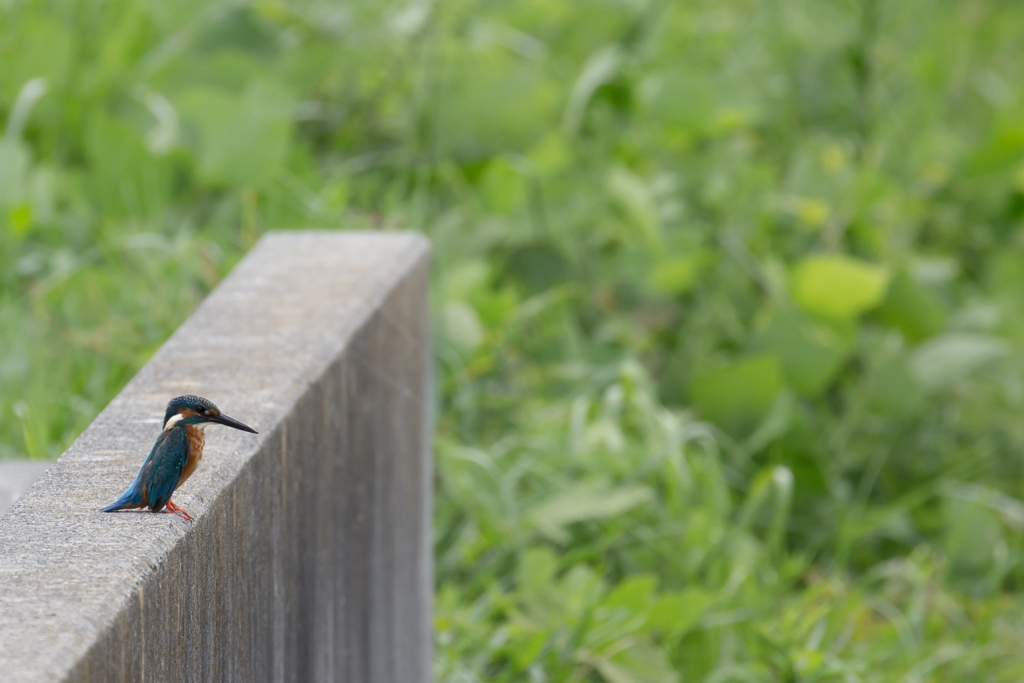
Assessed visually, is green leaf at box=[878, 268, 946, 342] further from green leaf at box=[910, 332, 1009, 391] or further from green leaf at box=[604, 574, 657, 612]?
green leaf at box=[604, 574, 657, 612]

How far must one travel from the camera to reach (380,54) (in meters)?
3.79

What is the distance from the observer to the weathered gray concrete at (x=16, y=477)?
149cm

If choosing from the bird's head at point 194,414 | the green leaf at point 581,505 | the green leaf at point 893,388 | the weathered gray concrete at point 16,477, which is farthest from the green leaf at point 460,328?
the bird's head at point 194,414

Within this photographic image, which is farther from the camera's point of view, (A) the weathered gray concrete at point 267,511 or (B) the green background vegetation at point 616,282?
(B) the green background vegetation at point 616,282

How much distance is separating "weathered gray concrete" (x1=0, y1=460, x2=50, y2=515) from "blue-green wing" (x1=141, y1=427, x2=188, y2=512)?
0.63 metres

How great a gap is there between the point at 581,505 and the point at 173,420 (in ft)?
5.19

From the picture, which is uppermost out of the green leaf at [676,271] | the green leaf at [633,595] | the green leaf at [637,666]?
the green leaf at [676,271]

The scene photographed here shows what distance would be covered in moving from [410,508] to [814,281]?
1957 mm

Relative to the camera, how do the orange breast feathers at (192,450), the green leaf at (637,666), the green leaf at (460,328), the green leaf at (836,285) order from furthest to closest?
the green leaf at (836,285), the green leaf at (460,328), the green leaf at (637,666), the orange breast feathers at (192,450)

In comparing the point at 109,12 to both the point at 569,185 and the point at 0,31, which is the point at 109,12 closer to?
the point at 0,31

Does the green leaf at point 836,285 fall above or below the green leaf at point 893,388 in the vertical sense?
above

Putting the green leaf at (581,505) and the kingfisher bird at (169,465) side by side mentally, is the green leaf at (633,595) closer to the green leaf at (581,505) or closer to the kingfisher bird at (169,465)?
the green leaf at (581,505)

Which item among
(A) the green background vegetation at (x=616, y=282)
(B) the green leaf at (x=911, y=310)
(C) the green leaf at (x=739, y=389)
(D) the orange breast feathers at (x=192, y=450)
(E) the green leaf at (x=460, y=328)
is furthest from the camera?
(B) the green leaf at (x=911, y=310)

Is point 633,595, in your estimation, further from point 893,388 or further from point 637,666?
point 893,388
